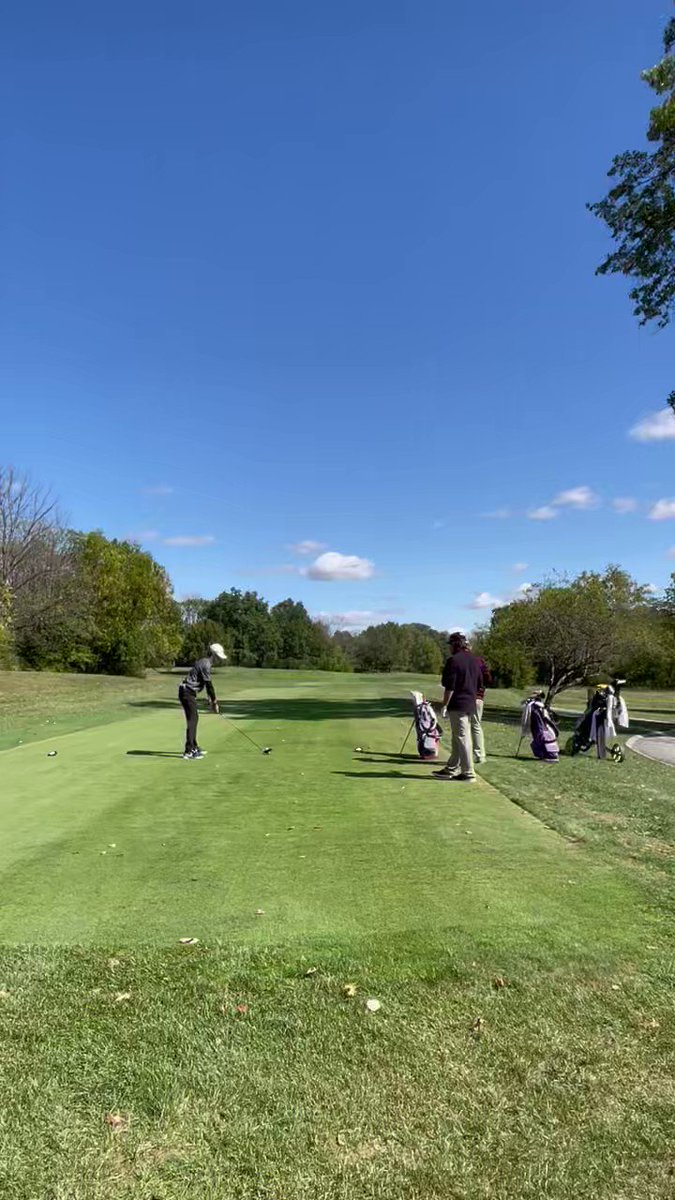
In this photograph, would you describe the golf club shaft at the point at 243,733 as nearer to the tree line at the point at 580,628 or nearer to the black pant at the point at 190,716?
the black pant at the point at 190,716

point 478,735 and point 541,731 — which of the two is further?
point 541,731

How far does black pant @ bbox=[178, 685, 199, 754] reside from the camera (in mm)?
13055

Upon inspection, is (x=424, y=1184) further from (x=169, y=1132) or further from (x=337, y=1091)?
(x=169, y=1132)

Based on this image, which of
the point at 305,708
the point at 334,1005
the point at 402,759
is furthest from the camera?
the point at 305,708

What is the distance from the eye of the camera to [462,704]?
11000 mm

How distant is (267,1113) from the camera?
3043 mm

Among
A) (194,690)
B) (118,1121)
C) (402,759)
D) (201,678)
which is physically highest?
(201,678)

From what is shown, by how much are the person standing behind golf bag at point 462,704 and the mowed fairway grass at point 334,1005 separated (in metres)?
2.63

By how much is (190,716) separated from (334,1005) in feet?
32.0

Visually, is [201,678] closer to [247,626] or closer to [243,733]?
[243,733]

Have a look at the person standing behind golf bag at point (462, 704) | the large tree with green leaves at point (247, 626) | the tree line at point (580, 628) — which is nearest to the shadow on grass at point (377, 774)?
the person standing behind golf bag at point (462, 704)

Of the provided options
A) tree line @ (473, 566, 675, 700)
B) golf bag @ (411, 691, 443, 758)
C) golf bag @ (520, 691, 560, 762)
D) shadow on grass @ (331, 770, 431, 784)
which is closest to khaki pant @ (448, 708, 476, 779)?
shadow on grass @ (331, 770, 431, 784)

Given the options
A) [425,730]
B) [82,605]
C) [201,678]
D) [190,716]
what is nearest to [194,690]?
[201,678]

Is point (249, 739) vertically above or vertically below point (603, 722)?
below
